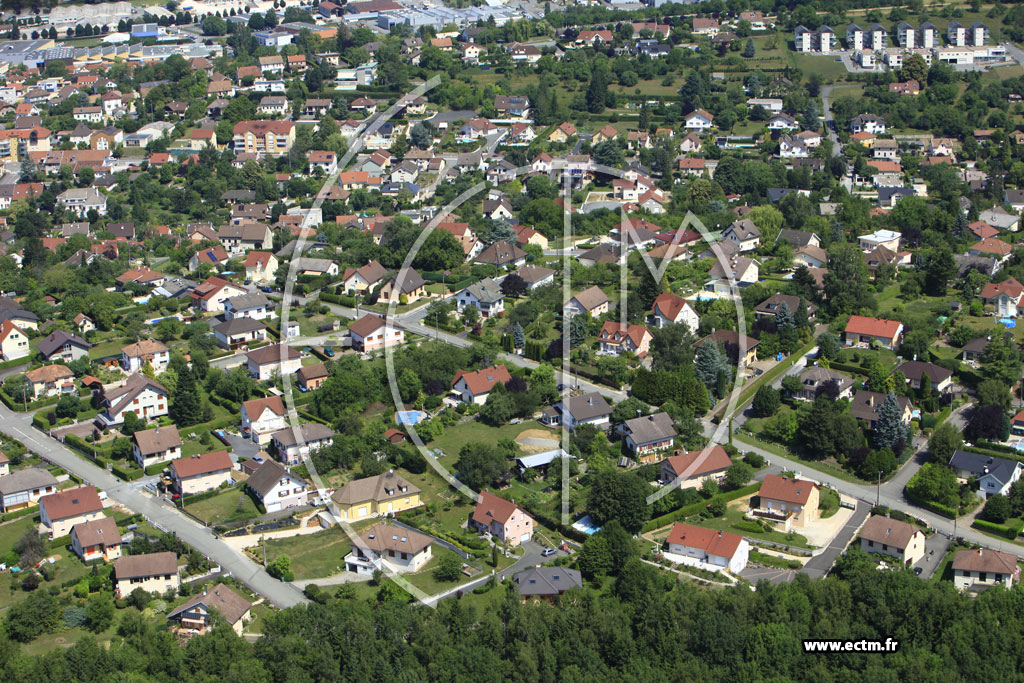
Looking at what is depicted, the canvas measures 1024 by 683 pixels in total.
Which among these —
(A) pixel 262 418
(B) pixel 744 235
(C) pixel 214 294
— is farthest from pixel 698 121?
(A) pixel 262 418

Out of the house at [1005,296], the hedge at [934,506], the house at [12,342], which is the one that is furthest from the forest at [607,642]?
the house at [1005,296]

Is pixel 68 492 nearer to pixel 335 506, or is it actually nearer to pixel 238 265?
pixel 335 506

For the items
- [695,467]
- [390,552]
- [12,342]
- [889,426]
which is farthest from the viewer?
[12,342]

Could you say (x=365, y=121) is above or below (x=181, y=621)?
above

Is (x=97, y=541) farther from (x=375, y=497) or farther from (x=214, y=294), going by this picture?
(x=214, y=294)

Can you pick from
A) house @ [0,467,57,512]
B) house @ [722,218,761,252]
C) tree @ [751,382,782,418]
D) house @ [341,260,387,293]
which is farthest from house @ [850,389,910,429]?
house @ [0,467,57,512]

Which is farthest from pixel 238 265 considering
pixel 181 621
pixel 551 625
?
pixel 551 625
